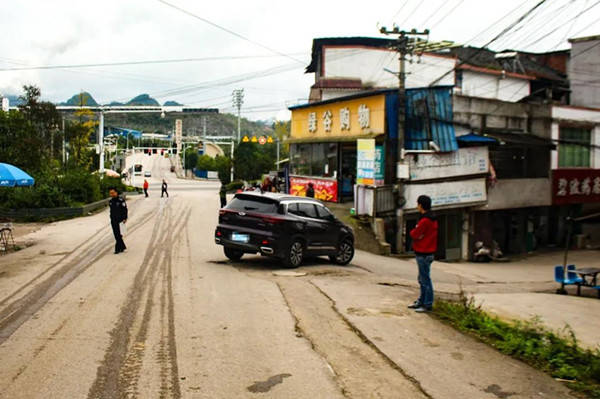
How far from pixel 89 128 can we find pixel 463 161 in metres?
30.1

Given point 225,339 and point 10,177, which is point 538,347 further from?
point 10,177

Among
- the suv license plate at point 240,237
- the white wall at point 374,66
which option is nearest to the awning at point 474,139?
the suv license plate at point 240,237

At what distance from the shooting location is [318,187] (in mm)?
29750

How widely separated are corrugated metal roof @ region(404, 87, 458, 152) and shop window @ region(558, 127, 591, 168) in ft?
28.1

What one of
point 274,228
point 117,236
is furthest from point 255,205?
point 117,236

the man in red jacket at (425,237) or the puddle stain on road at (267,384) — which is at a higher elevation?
the man in red jacket at (425,237)

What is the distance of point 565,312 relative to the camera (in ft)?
37.1

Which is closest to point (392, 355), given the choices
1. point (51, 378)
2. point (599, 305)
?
point (51, 378)

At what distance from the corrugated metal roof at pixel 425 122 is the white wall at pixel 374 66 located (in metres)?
19.9

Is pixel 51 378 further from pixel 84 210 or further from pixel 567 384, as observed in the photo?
pixel 84 210

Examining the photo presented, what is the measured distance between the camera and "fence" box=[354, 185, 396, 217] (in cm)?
2234

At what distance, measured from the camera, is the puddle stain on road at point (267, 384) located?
5.48 meters

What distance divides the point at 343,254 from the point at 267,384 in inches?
387

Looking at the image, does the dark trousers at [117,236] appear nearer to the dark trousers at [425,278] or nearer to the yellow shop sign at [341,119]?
the dark trousers at [425,278]
